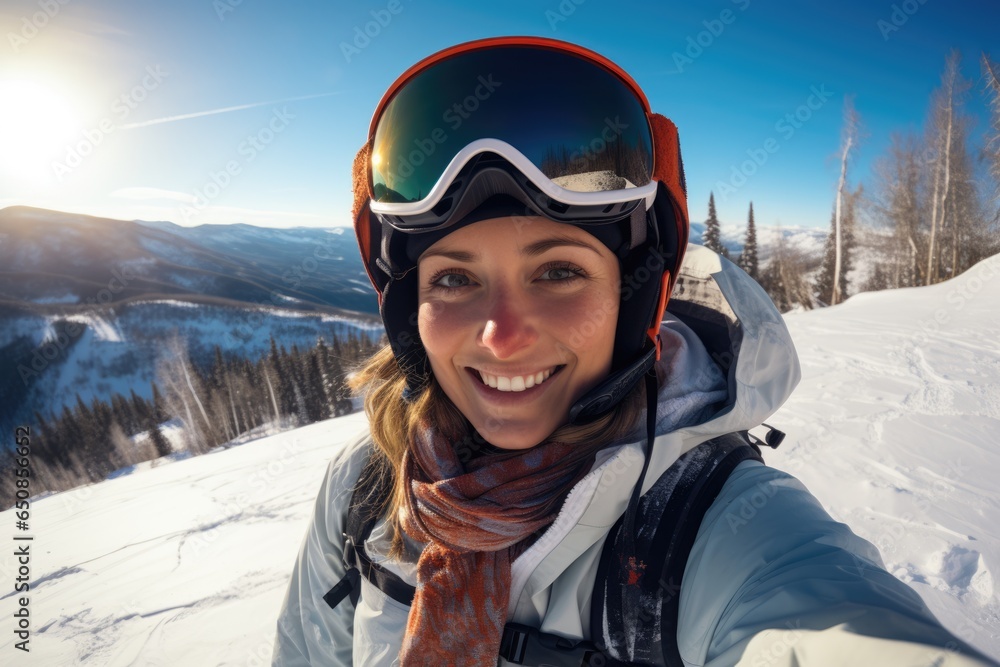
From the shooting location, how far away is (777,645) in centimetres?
76

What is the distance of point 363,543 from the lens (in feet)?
5.18

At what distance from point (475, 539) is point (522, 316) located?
669mm

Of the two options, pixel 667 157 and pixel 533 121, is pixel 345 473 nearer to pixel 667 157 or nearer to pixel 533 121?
pixel 533 121

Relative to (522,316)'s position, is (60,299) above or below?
above

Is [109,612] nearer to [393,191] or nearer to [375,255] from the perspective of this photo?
[375,255]

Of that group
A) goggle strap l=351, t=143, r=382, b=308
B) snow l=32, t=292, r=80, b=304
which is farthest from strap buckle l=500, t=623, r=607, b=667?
snow l=32, t=292, r=80, b=304

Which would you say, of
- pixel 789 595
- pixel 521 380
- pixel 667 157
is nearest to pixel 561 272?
pixel 521 380

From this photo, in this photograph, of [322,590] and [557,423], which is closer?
[557,423]

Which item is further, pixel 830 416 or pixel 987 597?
pixel 830 416

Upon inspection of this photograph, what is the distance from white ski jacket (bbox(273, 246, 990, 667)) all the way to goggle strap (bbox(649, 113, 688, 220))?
224 mm

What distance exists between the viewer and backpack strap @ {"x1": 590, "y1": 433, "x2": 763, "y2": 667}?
3.36ft

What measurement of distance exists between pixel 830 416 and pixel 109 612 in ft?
24.8

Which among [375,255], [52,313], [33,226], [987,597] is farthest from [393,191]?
[33,226]

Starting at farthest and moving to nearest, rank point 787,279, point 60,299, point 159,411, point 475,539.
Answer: point 60,299
point 159,411
point 787,279
point 475,539
